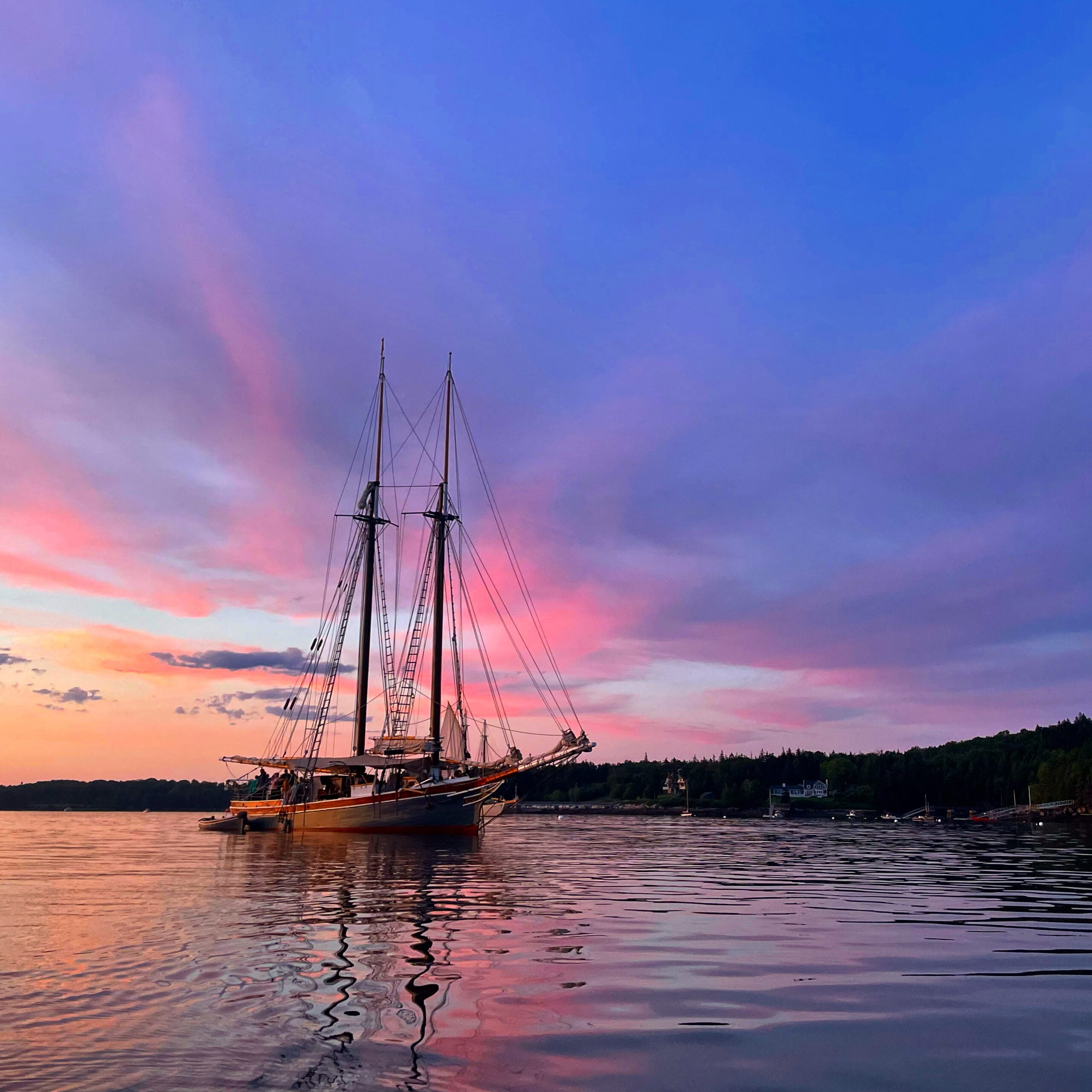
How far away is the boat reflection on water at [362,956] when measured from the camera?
9984 mm

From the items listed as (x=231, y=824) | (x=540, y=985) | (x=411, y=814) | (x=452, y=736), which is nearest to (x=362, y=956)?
(x=540, y=985)

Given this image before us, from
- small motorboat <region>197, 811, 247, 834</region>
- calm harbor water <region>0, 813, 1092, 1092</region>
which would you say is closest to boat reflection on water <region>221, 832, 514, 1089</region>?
calm harbor water <region>0, 813, 1092, 1092</region>

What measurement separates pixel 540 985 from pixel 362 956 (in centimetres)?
430

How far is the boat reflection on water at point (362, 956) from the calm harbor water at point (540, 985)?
76 millimetres

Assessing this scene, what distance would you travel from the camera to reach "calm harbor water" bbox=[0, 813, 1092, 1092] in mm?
9984

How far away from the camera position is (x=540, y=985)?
14.6 m

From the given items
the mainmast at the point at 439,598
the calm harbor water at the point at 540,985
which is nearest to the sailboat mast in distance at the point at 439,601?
the mainmast at the point at 439,598

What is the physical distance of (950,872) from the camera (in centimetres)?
4384

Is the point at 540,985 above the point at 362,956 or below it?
below

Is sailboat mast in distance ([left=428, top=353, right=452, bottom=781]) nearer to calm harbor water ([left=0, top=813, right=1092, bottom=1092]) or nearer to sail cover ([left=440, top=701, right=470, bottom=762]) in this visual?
sail cover ([left=440, top=701, right=470, bottom=762])

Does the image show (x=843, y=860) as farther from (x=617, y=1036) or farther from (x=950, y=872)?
(x=617, y=1036)

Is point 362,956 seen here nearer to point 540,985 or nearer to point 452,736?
point 540,985

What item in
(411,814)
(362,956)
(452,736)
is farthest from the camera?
(452,736)

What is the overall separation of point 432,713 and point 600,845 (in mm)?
19085
